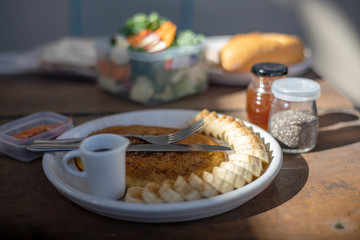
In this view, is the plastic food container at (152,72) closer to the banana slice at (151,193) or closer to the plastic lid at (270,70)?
the plastic lid at (270,70)

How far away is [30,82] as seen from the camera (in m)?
1.91

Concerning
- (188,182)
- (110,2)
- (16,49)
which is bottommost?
(16,49)

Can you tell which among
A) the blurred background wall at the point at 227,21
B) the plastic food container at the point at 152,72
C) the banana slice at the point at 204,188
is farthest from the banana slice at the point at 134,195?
the blurred background wall at the point at 227,21

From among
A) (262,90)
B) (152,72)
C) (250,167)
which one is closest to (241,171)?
(250,167)

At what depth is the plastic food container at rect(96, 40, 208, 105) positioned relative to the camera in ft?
5.02

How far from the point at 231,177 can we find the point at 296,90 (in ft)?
1.28

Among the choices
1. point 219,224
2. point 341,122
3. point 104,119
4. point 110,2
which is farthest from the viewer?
point 110,2

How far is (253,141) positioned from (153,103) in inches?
24.3

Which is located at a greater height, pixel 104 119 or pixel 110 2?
pixel 110 2

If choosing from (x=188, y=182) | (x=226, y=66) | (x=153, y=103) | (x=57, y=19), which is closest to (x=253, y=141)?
(x=188, y=182)

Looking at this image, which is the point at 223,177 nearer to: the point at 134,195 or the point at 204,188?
the point at 204,188

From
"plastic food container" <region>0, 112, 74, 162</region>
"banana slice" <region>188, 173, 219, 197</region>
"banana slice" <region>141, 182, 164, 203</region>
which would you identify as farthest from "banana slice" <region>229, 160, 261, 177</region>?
"plastic food container" <region>0, 112, 74, 162</region>

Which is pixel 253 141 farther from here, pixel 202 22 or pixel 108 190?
pixel 202 22

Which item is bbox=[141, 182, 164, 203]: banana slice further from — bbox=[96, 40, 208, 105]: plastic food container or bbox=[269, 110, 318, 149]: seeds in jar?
bbox=[96, 40, 208, 105]: plastic food container
